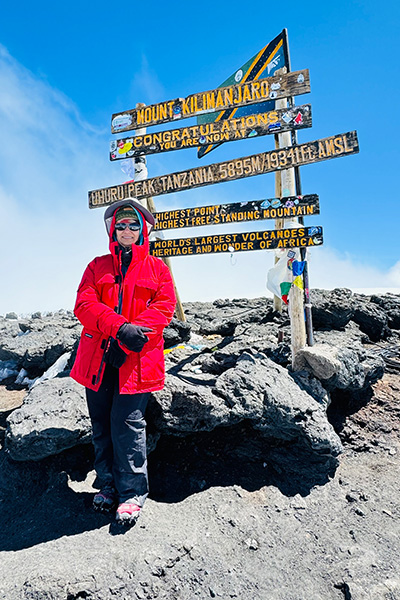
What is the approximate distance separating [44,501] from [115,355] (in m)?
1.71

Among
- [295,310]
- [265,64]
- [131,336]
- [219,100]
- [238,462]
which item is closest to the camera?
[131,336]

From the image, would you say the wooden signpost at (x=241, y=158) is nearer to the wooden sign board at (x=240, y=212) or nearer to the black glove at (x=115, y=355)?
the wooden sign board at (x=240, y=212)

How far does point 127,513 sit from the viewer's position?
3.02m

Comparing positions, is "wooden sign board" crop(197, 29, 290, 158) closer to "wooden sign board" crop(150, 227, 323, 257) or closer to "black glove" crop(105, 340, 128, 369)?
"wooden sign board" crop(150, 227, 323, 257)

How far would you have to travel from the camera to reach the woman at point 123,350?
306cm

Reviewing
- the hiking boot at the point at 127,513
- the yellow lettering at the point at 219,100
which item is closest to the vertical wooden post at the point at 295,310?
the yellow lettering at the point at 219,100

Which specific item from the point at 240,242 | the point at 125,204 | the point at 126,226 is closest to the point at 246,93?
the point at 240,242

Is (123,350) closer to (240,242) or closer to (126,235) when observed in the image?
(126,235)

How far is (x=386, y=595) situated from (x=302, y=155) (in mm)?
4748

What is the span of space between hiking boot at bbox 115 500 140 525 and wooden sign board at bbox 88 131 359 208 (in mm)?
4316

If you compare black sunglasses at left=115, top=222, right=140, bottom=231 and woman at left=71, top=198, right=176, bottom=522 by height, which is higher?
black sunglasses at left=115, top=222, right=140, bottom=231

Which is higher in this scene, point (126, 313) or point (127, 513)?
point (126, 313)

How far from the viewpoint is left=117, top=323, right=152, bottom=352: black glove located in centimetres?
289

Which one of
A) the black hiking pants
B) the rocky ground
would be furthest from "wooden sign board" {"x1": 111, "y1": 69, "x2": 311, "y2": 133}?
the black hiking pants
